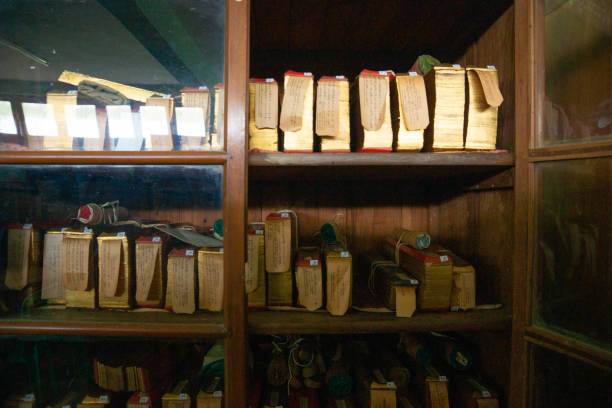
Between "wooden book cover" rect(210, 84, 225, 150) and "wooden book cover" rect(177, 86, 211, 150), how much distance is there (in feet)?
0.06

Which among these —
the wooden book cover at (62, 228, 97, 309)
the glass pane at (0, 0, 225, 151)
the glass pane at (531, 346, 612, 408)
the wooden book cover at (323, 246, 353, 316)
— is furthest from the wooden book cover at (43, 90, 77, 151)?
the glass pane at (531, 346, 612, 408)

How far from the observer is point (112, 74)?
2.65 feet

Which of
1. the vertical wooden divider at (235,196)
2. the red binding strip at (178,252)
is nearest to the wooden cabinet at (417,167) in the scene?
the vertical wooden divider at (235,196)

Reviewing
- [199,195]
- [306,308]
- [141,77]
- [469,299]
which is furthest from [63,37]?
[469,299]

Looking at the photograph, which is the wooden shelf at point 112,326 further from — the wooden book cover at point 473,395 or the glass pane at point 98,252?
the wooden book cover at point 473,395

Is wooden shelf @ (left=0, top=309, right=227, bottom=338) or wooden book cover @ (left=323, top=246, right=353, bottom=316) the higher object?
wooden book cover @ (left=323, top=246, right=353, bottom=316)

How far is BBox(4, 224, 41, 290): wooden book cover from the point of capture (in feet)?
2.65

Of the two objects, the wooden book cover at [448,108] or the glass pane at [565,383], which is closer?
the glass pane at [565,383]

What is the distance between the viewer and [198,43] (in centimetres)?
77

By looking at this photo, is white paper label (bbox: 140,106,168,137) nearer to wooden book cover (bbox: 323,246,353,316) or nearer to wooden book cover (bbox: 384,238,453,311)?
wooden book cover (bbox: 323,246,353,316)

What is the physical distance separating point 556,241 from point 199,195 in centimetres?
96

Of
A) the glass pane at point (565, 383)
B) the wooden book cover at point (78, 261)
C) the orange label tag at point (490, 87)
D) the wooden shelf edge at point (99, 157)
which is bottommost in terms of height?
the glass pane at point (565, 383)

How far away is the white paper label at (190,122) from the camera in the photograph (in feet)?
2.48

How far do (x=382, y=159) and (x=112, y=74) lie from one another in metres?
0.82
